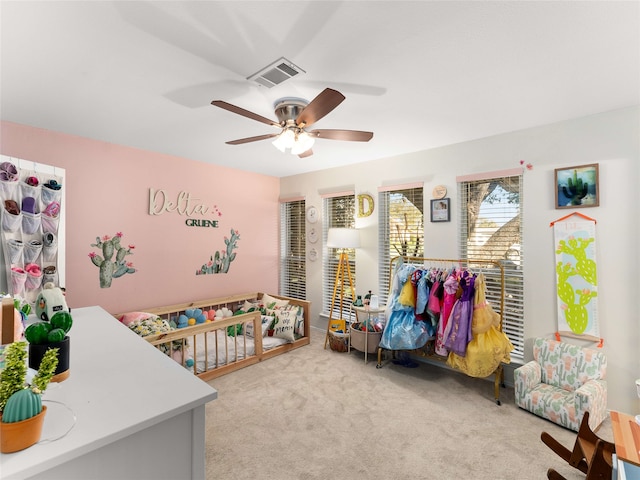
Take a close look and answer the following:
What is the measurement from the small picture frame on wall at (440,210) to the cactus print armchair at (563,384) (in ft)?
4.61

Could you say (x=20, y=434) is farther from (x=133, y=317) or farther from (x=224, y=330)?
(x=224, y=330)

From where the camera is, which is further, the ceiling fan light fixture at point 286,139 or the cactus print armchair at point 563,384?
the cactus print armchair at point 563,384

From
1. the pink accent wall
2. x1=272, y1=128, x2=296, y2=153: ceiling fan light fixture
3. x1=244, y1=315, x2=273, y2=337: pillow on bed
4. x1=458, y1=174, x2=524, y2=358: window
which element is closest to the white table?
x1=272, y1=128, x2=296, y2=153: ceiling fan light fixture

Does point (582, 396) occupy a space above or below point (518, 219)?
below

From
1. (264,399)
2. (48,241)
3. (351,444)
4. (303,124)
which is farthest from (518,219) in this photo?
(48,241)

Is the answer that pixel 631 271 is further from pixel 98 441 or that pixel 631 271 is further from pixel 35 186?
pixel 35 186

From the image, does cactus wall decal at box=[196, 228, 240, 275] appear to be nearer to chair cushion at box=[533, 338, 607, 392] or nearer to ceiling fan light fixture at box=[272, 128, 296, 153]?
ceiling fan light fixture at box=[272, 128, 296, 153]

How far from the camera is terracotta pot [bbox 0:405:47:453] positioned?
2.34 feet

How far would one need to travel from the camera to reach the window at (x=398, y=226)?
3.68 m

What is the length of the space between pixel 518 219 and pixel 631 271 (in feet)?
2.91

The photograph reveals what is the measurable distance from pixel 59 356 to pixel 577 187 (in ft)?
11.5

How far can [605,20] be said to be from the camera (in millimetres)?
1450

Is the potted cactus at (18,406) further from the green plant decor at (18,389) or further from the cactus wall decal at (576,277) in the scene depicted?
the cactus wall decal at (576,277)

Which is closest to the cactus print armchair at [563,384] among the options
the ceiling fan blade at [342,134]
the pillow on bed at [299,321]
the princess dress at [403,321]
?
the princess dress at [403,321]
